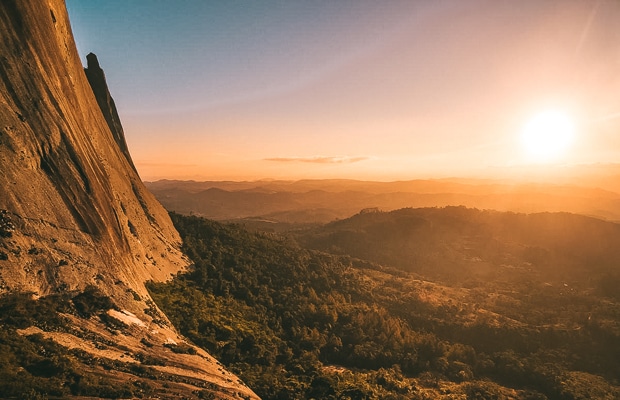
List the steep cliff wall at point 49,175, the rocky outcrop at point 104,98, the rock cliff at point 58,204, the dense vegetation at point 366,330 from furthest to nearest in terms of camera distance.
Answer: the rocky outcrop at point 104,98 → the dense vegetation at point 366,330 → the steep cliff wall at point 49,175 → the rock cliff at point 58,204

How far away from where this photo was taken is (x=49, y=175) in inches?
1550

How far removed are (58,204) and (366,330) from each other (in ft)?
244

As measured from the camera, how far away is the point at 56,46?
4662 cm

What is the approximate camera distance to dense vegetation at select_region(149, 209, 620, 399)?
2510 inches

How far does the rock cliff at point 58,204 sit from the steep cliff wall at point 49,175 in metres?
0.10

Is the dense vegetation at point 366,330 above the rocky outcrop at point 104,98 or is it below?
below

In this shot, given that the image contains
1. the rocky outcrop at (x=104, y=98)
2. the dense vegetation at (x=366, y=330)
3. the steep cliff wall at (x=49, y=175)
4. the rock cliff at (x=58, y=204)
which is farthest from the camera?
the rocky outcrop at (x=104, y=98)

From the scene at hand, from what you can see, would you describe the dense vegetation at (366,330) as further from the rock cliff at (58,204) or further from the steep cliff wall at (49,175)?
the steep cliff wall at (49,175)

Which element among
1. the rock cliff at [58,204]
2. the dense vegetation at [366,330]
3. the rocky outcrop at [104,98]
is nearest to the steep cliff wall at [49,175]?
the rock cliff at [58,204]

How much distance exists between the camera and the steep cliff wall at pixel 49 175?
35156mm

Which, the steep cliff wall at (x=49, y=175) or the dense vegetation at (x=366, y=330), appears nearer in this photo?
the steep cliff wall at (x=49, y=175)

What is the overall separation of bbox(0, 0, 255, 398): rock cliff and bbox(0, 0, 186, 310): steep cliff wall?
102 millimetres

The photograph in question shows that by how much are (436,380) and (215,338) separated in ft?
172

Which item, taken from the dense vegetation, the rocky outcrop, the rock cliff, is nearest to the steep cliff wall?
the rock cliff
